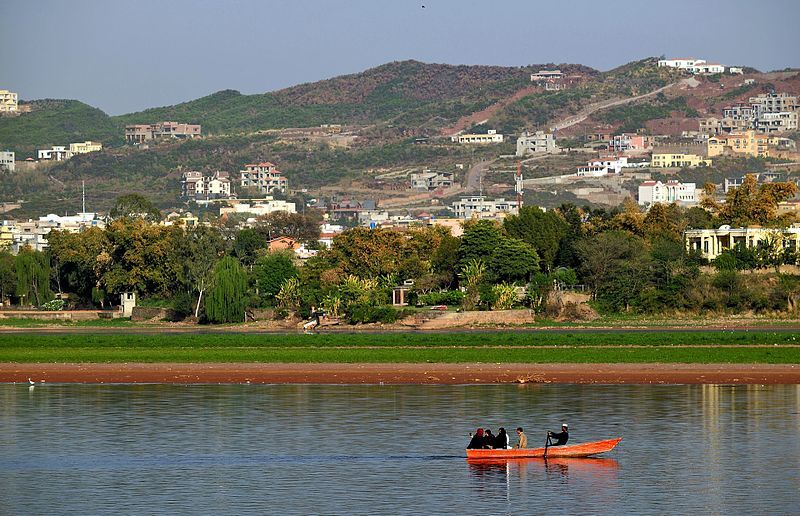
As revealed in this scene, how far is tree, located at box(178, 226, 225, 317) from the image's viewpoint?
88.0 m

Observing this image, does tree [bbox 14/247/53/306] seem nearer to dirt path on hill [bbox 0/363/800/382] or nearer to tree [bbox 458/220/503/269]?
tree [bbox 458/220/503/269]

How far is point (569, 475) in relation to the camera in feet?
113

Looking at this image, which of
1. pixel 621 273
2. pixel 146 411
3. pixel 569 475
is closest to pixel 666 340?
pixel 621 273

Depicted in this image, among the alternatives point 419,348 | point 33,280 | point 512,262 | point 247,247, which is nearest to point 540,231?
point 512,262

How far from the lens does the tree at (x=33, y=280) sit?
9819cm

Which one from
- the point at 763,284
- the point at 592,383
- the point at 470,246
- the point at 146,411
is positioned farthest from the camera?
the point at 470,246

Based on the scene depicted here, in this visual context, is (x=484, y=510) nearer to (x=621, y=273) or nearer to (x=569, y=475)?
(x=569, y=475)

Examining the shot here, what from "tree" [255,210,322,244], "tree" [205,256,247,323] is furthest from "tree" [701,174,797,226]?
"tree" [255,210,322,244]

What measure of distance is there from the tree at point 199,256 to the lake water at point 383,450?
36.6 metres

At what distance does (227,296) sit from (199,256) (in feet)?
25.9

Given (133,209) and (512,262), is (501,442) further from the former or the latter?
(133,209)

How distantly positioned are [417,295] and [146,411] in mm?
44041

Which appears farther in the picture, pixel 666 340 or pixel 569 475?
pixel 666 340

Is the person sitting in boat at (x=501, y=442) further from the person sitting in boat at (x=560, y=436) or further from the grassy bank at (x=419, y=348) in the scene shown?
the grassy bank at (x=419, y=348)
